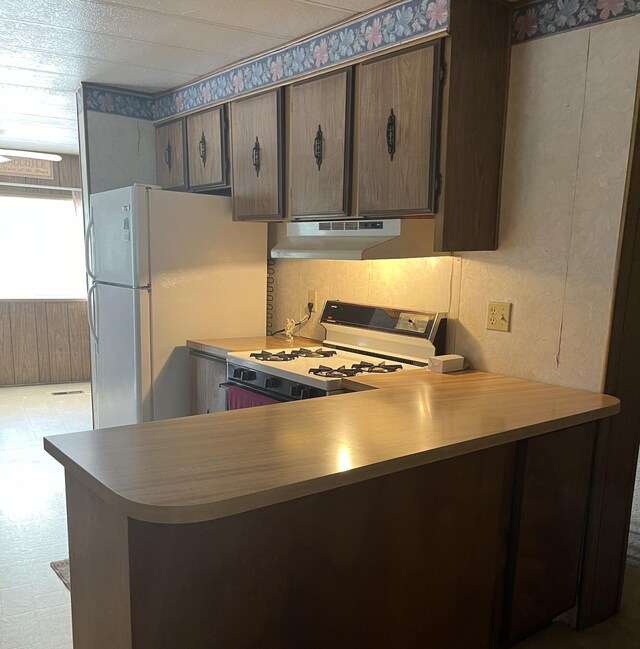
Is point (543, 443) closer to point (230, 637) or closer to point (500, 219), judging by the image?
point (500, 219)

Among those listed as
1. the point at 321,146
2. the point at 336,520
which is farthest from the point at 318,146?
the point at 336,520

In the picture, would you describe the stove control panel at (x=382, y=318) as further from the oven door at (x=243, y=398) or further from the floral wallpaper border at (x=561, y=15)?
the floral wallpaper border at (x=561, y=15)

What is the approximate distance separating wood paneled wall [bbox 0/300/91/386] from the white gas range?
11.9 ft

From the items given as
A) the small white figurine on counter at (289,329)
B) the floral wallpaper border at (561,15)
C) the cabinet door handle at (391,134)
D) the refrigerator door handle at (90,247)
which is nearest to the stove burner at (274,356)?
the small white figurine on counter at (289,329)

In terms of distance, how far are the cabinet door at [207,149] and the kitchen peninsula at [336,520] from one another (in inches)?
74.5

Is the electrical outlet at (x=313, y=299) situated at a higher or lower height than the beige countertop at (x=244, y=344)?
higher

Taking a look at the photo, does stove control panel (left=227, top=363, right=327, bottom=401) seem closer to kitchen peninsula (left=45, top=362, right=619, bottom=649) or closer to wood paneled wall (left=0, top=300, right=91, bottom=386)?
kitchen peninsula (left=45, top=362, right=619, bottom=649)

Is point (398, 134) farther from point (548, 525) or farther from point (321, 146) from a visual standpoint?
point (548, 525)

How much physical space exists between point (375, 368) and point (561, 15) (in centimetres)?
153

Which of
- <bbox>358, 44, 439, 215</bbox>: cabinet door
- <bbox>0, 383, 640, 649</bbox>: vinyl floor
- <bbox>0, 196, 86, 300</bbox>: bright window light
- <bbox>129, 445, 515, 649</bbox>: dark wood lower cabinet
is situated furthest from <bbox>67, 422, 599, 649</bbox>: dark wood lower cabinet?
<bbox>0, 196, 86, 300</bbox>: bright window light

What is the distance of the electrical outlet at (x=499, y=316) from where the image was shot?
7.96 ft

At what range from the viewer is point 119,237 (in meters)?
3.27

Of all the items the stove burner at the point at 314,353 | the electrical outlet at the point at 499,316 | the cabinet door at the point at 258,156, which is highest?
the cabinet door at the point at 258,156

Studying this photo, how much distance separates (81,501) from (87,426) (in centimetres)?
342
